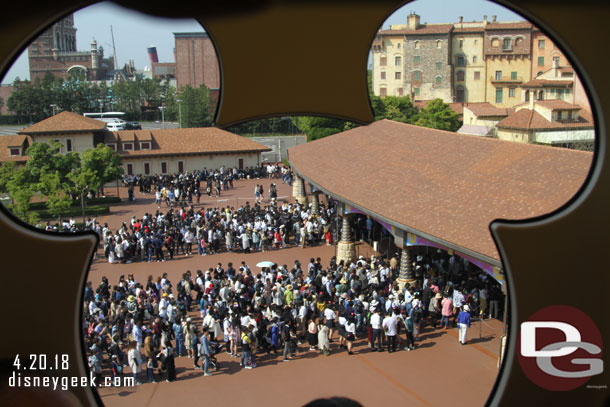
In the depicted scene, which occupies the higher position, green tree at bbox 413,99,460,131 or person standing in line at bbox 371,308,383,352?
green tree at bbox 413,99,460,131

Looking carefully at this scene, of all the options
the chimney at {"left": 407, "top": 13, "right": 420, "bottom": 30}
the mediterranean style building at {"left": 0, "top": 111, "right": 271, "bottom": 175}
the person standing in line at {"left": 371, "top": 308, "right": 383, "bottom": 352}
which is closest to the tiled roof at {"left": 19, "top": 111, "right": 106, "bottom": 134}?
the mediterranean style building at {"left": 0, "top": 111, "right": 271, "bottom": 175}

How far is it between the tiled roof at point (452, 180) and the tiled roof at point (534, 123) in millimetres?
15129

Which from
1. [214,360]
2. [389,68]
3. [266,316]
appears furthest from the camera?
[389,68]

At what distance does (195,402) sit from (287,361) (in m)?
1.65

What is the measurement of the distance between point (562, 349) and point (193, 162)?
25713 millimetres

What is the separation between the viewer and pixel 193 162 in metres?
28.8

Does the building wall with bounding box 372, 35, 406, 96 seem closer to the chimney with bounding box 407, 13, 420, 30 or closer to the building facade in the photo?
the chimney with bounding box 407, 13, 420, 30

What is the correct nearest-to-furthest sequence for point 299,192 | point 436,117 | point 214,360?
point 214,360, point 299,192, point 436,117

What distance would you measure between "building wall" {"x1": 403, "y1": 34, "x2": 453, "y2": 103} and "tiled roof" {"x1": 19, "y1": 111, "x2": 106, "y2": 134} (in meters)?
24.2

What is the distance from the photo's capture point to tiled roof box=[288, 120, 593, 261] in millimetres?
9469

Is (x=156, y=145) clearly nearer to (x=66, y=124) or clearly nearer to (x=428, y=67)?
(x=66, y=124)

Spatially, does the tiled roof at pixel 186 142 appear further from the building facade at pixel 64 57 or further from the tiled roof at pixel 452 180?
the building facade at pixel 64 57

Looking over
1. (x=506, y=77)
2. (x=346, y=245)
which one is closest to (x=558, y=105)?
(x=506, y=77)

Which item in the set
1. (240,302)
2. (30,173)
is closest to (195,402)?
(240,302)
